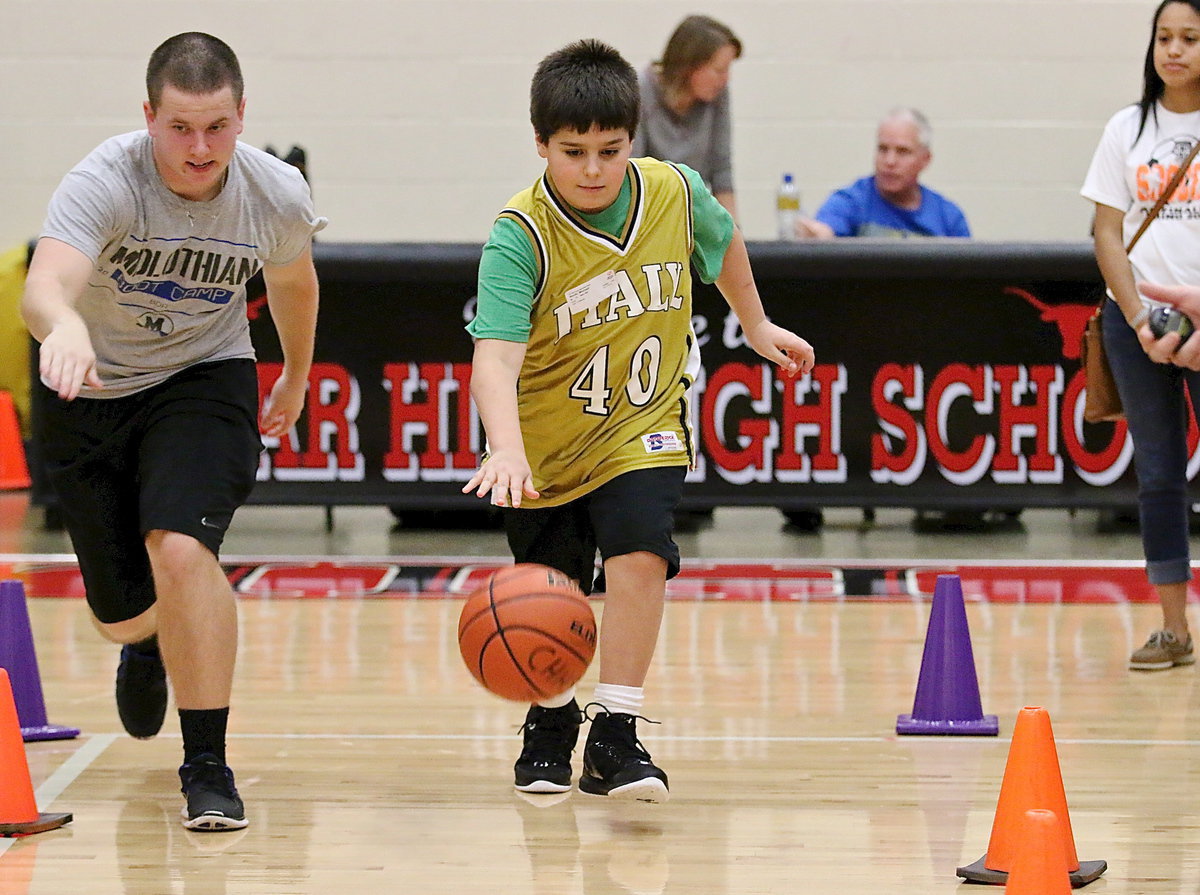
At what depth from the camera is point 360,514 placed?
31.5 ft

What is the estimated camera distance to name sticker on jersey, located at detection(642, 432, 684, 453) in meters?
4.10

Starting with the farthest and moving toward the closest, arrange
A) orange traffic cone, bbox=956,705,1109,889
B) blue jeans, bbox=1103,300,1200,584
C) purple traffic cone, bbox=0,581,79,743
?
1. blue jeans, bbox=1103,300,1200,584
2. purple traffic cone, bbox=0,581,79,743
3. orange traffic cone, bbox=956,705,1109,889

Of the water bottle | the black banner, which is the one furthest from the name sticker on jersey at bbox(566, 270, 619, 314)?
the water bottle

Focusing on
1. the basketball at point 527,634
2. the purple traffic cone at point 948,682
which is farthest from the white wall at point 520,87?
the basketball at point 527,634

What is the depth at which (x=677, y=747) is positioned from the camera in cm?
474

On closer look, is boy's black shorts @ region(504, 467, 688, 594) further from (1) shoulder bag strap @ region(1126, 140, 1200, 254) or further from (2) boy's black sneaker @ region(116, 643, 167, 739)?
(1) shoulder bag strap @ region(1126, 140, 1200, 254)

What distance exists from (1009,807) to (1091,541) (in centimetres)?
510

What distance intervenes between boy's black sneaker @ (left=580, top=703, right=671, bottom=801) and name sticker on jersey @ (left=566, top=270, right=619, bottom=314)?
933mm

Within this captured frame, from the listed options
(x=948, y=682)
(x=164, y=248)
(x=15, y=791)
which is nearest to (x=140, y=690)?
(x=15, y=791)

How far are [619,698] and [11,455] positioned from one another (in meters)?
7.58

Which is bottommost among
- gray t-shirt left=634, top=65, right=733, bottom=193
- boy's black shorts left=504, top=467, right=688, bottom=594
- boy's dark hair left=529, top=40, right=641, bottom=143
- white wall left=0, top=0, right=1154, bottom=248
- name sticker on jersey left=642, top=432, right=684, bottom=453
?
boy's black shorts left=504, top=467, right=688, bottom=594

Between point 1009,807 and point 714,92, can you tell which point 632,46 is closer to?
point 714,92

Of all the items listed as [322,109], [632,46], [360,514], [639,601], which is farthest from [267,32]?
[639,601]

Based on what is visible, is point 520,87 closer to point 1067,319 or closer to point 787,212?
point 787,212
